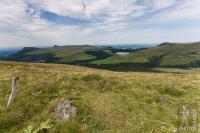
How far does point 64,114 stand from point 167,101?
11.5 metres

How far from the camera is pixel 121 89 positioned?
28.2m

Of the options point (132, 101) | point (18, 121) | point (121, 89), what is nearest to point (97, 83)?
point (121, 89)

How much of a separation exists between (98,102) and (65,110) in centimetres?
368

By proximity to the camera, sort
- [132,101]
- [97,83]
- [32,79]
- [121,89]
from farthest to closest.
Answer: [32,79] < [97,83] < [121,89] < [132,101]

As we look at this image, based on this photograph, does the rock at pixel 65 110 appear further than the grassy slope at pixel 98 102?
Yes

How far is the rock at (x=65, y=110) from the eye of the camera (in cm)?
2162

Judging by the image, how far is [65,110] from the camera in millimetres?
22219

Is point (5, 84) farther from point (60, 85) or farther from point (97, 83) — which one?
point (97, 83)

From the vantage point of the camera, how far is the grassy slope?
2027 centimetres

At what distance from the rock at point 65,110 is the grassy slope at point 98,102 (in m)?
0.60

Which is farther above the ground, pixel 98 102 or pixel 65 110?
pixel 98 102

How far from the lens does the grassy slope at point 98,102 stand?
20.3 metres

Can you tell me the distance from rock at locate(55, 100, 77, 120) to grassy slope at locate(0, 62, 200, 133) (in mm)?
597

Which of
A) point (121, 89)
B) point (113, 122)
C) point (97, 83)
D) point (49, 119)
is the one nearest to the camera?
point (113, 122)
